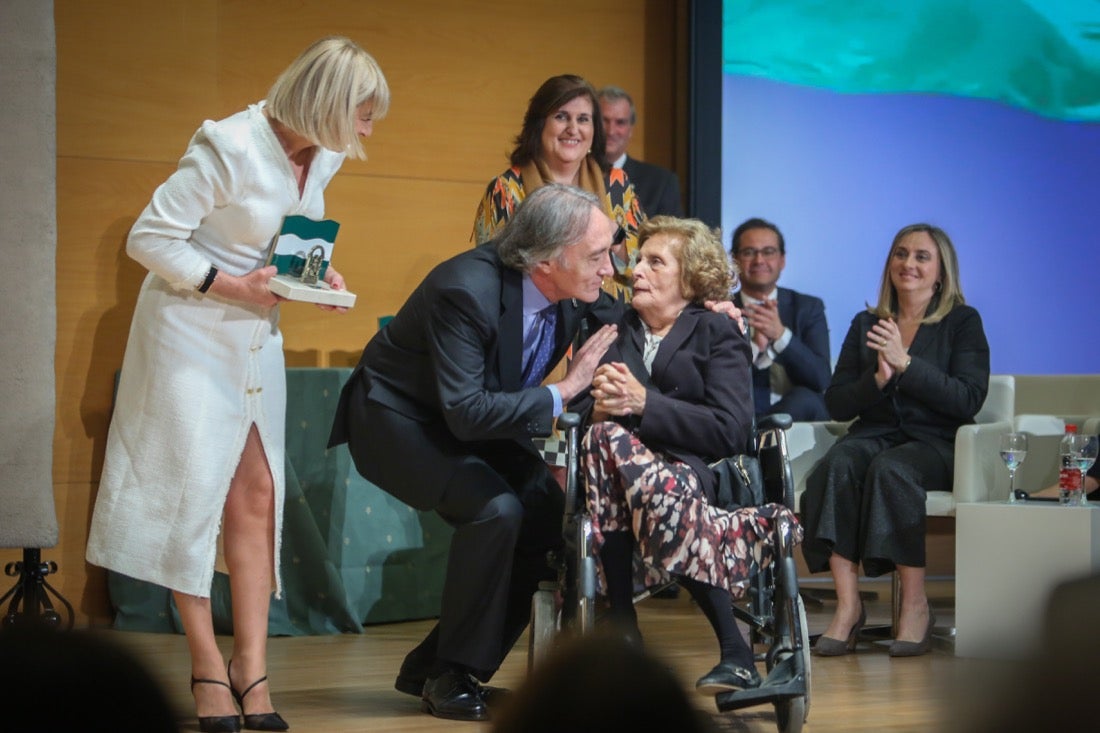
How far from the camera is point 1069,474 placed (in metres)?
3.86

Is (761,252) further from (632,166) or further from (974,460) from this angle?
(974,460)

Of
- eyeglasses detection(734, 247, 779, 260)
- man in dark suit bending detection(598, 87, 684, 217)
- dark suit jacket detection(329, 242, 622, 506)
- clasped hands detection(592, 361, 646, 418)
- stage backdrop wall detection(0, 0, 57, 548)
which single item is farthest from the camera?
eyeglasses detection(734, 247, 779, 260)

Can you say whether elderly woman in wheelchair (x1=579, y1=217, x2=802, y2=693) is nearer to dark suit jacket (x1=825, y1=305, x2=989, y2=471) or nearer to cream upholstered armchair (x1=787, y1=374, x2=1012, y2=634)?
cream upholstered armchair (x1=787, y1=374, x2=1012, y2=634)

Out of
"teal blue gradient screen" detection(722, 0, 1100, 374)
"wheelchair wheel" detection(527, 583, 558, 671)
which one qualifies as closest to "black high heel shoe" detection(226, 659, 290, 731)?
"wheelchair wheel" detection(527, 583, 558, 671)

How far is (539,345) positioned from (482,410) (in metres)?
0.33

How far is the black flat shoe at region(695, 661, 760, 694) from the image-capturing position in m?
2.76

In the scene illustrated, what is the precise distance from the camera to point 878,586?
214 inches

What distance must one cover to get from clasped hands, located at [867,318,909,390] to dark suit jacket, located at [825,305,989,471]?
0.03m

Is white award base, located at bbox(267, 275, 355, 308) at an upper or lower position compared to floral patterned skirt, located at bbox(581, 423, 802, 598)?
upper

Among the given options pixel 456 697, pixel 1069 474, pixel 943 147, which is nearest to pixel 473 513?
pixel 456 697

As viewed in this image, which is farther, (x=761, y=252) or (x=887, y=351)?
(x=761, y=252)

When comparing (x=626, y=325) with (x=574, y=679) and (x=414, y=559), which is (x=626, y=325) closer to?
(x=414, y=559)

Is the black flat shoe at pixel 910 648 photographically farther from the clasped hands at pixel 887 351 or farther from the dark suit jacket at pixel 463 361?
the dark suit jacket at pixel 463 361

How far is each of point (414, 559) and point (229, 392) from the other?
5.70 ft
